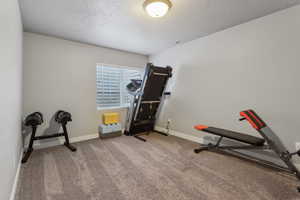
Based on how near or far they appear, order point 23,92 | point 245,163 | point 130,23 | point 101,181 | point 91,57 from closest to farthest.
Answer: point 101,181 → point 245,163 → point 130,23 → point 23,92 → point 91,57

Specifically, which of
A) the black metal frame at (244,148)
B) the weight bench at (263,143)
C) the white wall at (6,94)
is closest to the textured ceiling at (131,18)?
the white wall at (6,94)

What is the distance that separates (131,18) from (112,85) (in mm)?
2076

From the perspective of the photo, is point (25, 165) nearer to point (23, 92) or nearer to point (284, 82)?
point (23, 92)

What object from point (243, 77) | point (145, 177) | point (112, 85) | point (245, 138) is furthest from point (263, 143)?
point (112, 85)

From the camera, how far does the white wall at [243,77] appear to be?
2.03m

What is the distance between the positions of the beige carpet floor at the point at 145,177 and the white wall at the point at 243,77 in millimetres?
791

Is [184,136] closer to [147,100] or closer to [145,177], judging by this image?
[147,100]

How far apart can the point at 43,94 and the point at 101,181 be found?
7.45ft

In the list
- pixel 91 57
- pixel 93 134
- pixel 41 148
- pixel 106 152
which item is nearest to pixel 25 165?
pixel 41 148

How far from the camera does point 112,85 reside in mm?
3936

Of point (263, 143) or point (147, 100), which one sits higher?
point (147, 100)

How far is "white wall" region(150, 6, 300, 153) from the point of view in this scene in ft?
6.64

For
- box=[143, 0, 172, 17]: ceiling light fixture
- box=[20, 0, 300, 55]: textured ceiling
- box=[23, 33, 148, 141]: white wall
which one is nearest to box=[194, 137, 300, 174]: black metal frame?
box=[20, 0, 300, 55]: textured ceiling

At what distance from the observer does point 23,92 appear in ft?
8.63
